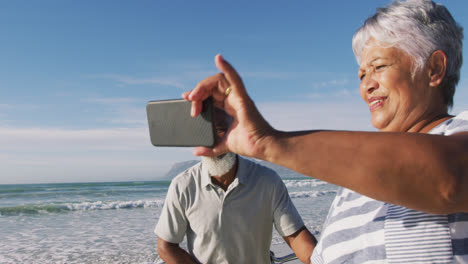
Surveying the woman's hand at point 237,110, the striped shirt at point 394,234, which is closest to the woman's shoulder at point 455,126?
the striped shirt at point 394,234

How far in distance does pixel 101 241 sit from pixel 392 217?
285 inches

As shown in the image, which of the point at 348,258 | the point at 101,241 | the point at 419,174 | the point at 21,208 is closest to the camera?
the point at 419,174

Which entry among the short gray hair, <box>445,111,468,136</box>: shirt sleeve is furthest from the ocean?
<box>445,111,468,136</box>: shirt sleeve

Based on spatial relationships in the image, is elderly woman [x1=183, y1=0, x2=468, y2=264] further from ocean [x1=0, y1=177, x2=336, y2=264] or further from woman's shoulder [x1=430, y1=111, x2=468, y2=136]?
ocean [x1=0, y1=177, x2=336, y2=264]

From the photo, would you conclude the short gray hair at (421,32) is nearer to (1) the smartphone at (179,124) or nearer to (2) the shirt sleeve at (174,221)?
(1) the smartphone at (179,124)

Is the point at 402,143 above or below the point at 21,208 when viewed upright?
above

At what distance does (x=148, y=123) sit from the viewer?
3.27ft

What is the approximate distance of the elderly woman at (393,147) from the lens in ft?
2.21

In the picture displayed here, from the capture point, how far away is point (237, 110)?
80 centimetres

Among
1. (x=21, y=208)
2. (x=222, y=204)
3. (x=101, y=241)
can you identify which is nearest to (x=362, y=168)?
(x=222, y=204)

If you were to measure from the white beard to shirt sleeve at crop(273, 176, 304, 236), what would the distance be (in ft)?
1.26

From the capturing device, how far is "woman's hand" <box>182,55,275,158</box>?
77 cm

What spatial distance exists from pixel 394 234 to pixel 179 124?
26.0 inches

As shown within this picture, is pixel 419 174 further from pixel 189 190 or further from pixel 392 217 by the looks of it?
pixel 189 190
